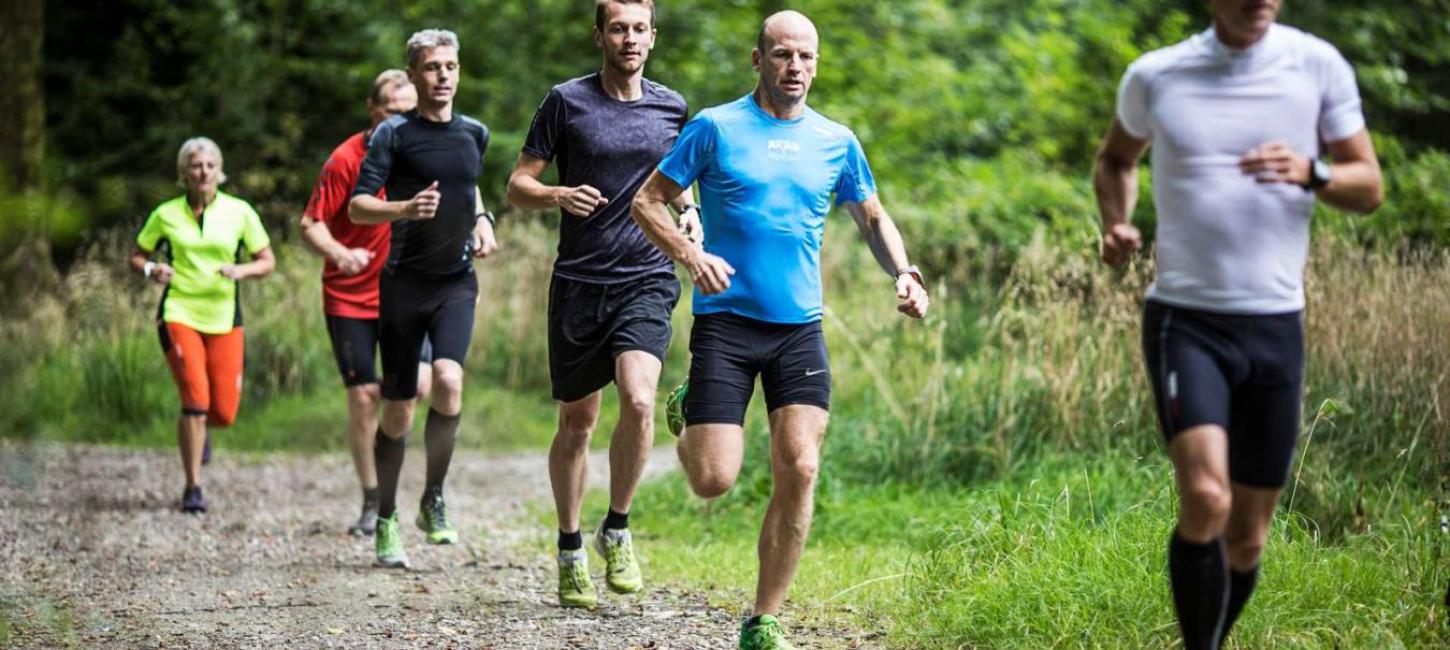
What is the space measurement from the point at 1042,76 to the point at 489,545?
43.7 feet

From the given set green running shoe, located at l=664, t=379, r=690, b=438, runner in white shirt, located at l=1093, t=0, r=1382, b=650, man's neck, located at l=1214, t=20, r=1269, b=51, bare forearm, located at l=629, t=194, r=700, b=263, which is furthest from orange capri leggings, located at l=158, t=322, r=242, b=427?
man's neck, located at l=1214, t=20, r=1269, b=51

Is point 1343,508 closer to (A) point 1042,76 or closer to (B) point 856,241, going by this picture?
(B) point 856,241

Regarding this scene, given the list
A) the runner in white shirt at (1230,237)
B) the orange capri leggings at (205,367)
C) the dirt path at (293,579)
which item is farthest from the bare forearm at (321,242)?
the runner in white shirt at (1230,237)

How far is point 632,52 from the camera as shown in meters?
6.39

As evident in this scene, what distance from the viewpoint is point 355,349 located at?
8.70 metres

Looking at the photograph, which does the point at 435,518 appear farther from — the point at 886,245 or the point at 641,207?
the point at 886,245

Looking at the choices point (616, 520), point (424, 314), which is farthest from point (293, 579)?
point (616, 520)

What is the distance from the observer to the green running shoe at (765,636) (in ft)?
17.2

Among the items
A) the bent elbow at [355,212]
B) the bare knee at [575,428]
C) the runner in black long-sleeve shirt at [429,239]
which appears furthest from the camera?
the runner in black long-sleeve shirt at [429,239]

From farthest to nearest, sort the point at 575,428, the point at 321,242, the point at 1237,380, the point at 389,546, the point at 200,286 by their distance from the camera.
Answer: the point at 200,286 → the point at 321,242 → the point at 389,546 → the point at 575,428 → the point at 1237,380

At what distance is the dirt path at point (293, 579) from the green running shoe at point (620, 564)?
108 millimetres

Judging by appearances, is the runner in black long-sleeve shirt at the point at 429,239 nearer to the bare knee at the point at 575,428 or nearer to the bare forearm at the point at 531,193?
the bare knee at the point at 575,428

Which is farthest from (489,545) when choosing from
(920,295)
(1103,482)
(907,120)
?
(907,120)

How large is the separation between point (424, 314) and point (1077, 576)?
3436 mm
